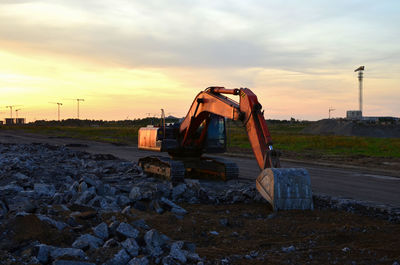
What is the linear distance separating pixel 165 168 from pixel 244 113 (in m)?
5.24

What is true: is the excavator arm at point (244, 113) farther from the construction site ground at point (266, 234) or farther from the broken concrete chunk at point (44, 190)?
the broken concrete chunk at point (44, 190)

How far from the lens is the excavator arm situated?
9.98 metres

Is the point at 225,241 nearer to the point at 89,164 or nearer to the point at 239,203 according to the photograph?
the point at 239,203

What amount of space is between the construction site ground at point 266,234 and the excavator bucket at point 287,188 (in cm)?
23

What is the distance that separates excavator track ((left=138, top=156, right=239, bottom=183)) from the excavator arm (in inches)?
70.1

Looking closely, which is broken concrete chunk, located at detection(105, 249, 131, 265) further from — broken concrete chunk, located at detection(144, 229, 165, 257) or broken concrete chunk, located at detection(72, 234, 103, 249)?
broken concrete chunk, located at detection(72, 234, 103, 249)

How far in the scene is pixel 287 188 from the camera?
31.0ft

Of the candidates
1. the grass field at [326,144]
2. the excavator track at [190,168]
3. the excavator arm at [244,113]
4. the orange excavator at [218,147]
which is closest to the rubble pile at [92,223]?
the excavator track at [190,168]

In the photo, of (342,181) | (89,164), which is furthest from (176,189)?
(89,164)

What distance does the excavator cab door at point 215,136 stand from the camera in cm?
1530

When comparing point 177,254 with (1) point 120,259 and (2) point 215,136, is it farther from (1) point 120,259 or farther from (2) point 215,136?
(2) point 215,136

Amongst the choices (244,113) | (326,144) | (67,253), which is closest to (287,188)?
(244,113)

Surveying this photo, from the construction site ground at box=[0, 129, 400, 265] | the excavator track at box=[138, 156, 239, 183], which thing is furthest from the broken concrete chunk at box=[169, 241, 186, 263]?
the excavator track at box=[138, 156, 239, 183]

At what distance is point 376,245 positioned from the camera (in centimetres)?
716
